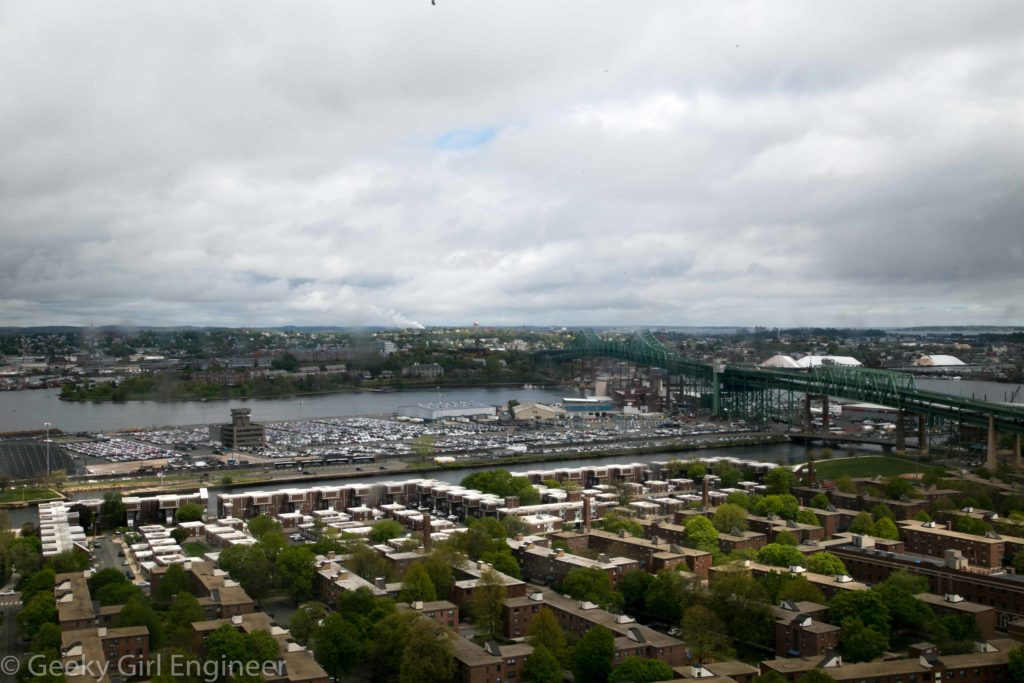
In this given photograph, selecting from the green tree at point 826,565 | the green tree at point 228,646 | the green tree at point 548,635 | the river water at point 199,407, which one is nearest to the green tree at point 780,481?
the green tree at point 826,565

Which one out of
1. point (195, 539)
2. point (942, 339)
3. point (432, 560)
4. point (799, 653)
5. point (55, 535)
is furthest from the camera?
point (942, 339)

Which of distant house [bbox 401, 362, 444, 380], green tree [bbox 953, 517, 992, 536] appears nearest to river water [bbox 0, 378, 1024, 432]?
distant house [bbox 401, 362, 444, 380]

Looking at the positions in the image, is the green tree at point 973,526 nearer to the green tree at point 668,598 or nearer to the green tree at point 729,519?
the green tree at point 729,519

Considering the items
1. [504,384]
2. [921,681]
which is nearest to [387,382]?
[504,384]

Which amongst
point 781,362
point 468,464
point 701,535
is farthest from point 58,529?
point 781,362

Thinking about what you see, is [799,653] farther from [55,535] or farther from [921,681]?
[55,535]

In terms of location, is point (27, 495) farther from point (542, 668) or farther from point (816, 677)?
point (816, 677)

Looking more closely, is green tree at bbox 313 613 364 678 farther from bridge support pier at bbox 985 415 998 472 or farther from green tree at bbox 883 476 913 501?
bridge support pier at bbox 985 415 998 472
